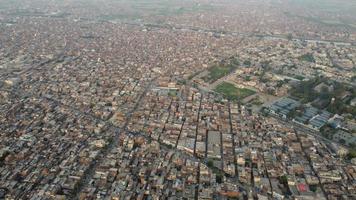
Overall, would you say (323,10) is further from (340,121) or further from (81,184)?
(81,184)

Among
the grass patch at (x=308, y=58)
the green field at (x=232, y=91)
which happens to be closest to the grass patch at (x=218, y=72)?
the green field at (x=232, y=91)

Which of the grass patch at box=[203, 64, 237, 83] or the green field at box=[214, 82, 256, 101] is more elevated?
the grass patch at box=[203, 64, 237, 83]

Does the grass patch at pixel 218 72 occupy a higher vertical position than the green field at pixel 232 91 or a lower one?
higher

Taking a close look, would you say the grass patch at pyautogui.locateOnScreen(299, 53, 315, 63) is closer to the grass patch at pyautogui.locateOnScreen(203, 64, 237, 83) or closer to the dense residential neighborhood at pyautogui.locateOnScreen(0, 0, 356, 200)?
the dense residential neighborhood at pyautogui.locateOnScreen(0, 0, 356, 200)

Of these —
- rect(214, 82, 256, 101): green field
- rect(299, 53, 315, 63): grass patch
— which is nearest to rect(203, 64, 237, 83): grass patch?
rect(214, 82, 256, 101): green field

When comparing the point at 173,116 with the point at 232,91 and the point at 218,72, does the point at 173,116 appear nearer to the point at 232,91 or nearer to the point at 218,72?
the point at 232,91

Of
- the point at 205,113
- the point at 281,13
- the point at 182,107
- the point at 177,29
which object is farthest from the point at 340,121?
the point at 281,13

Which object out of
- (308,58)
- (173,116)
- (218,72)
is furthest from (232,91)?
(308,58)

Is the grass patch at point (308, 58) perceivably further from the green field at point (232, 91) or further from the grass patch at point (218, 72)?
the green field at point (232, 91)

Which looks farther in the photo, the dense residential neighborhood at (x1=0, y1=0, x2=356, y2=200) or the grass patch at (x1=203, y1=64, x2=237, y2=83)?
the grass patch at (x1=203, y1=64, x2=237, y2=83)
